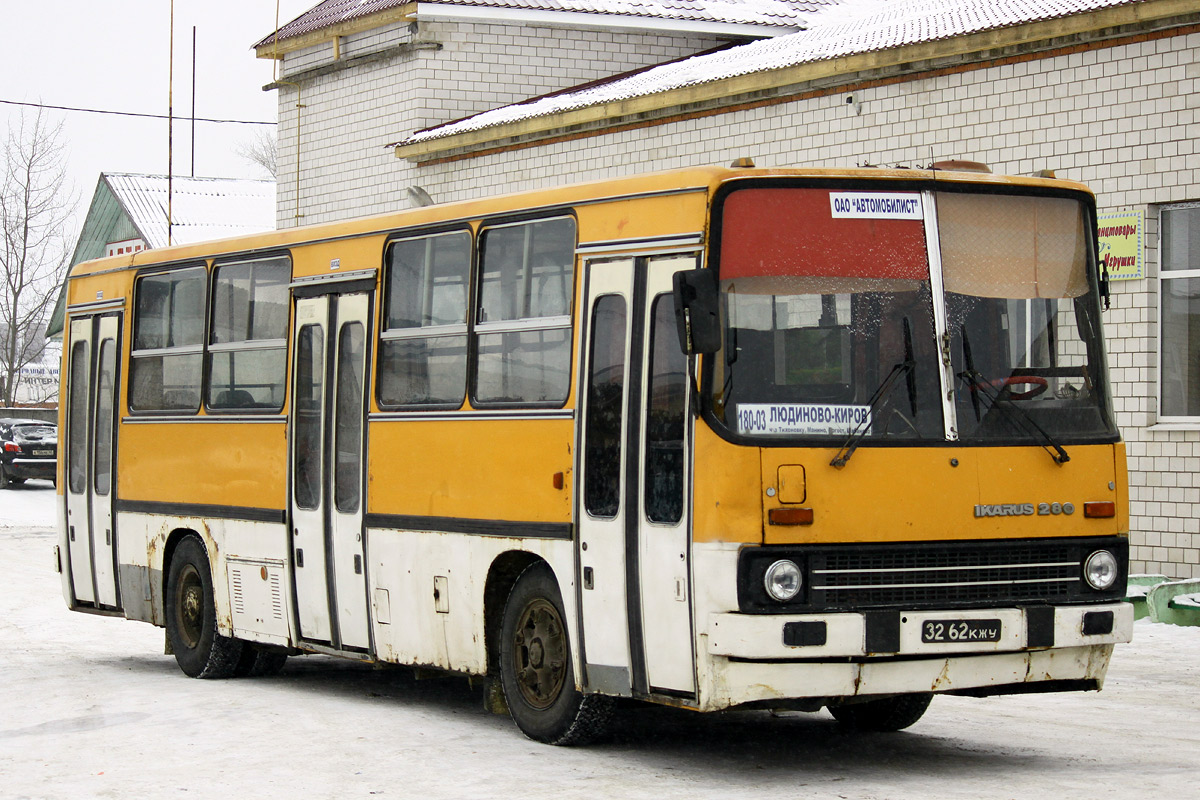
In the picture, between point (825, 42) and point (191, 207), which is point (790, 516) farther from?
point (191, 207)

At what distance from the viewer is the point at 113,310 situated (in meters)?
14.4

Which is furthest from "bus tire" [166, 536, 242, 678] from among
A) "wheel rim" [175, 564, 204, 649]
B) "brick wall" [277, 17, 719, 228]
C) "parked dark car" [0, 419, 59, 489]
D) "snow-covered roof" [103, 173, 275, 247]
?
"snow-covered roof" [103, 173, 275, 247]

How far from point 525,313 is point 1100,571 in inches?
126

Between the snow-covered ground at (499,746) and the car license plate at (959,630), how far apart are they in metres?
0.64

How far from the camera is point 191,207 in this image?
59594mm

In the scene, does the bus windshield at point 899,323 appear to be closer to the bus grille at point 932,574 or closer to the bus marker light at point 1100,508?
the bus marker light at point 1100,508

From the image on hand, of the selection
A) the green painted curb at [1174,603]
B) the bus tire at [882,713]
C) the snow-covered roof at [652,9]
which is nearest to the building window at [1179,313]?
the green painted curb at [1174,603]

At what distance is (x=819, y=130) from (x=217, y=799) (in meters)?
13.8

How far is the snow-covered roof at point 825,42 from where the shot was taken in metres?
18.9

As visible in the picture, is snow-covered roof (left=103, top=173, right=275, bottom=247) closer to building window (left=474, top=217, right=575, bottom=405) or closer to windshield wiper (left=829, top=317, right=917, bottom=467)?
building window (left=474, top=217, right=575, bottom=405)

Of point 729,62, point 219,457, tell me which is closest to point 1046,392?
point 219,457

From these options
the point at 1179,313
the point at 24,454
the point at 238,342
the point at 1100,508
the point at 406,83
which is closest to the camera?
the point at 1100,508

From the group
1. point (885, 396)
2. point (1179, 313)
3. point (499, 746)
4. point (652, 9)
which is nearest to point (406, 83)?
point (652, 9)

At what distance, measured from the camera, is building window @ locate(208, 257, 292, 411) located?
1234 centimetres
